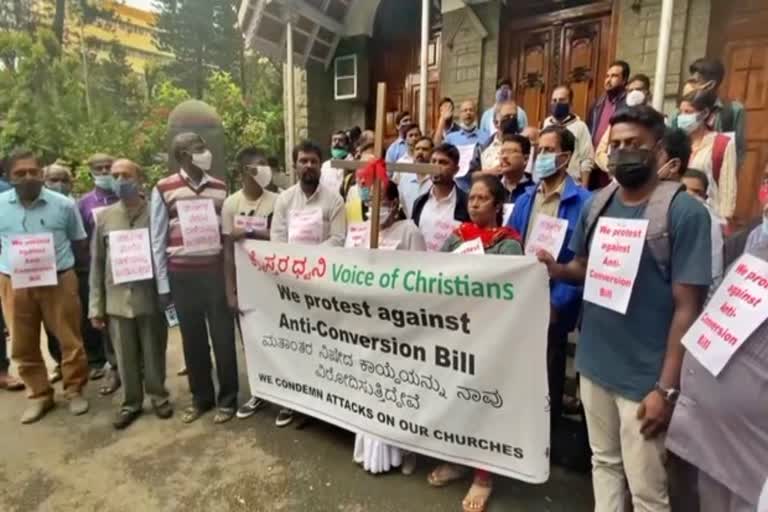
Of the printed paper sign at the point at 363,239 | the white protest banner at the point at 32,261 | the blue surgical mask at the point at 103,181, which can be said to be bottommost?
the white protest banner at the point at 32,261

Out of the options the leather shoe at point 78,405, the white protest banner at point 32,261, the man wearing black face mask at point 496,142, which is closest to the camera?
the white protest banner at point 32,261

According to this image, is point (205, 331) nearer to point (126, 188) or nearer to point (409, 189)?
point (126, 188)

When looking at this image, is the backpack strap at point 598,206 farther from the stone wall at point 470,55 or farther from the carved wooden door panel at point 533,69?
the stone wall at point 470,55

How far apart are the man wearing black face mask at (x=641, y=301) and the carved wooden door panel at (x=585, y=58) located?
4995 mm

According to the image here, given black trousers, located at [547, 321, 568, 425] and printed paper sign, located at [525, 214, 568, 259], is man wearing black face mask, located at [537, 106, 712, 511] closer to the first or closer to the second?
printed paper sign, located at [525, 214, 568, 259]

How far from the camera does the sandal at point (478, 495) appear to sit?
2.38 m

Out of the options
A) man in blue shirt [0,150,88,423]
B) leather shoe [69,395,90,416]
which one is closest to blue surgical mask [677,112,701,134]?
man in blue shirt [0,150,88,423]

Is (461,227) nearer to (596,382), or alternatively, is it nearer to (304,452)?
(596,382)

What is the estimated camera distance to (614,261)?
5.89 ft

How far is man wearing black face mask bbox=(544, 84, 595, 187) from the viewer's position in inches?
169

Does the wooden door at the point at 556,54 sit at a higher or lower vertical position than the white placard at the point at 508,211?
higher

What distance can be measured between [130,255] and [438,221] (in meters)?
2.04

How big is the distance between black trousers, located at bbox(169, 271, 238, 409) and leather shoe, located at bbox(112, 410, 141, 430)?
0.42m

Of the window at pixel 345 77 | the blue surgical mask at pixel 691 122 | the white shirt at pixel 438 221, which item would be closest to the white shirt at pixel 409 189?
the white shirt at pixel 438 221
